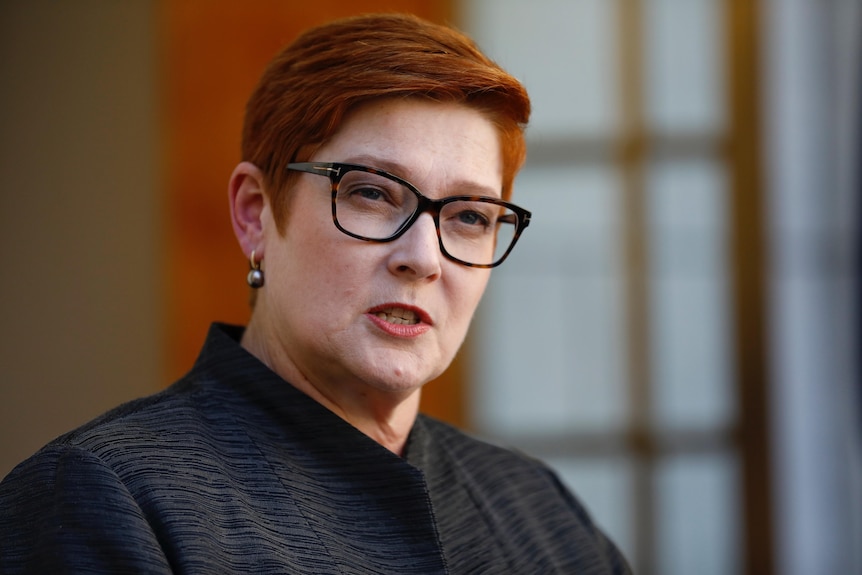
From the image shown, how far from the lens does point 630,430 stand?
348cm

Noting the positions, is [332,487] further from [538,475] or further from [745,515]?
[745,515]

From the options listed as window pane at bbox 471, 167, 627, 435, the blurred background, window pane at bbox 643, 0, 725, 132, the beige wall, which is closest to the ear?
the beige wall

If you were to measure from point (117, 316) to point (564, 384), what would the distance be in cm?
154

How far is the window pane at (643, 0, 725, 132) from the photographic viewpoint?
3.49m

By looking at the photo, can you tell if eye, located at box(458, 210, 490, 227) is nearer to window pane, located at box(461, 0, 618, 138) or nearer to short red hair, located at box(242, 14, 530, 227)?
short red hair, located at box(242, 14, 530, 227)

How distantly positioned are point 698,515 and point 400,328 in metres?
2.58

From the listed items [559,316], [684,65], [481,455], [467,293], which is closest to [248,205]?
[467,293]

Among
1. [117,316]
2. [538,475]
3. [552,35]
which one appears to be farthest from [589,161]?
[538,475]

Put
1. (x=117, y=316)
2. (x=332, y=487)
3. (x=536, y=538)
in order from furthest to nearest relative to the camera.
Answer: (x=117, y=316) → (x=536, y=538) → (x=332, y=487)

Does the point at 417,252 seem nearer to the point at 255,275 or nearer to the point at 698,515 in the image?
the point at 255,275

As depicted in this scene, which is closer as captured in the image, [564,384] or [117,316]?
[117,316]

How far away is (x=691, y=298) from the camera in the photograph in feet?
11.4

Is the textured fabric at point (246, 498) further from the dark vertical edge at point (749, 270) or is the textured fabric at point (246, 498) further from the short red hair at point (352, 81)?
the dark vertical edge at point (749, 270)

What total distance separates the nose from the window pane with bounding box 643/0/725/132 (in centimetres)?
248
